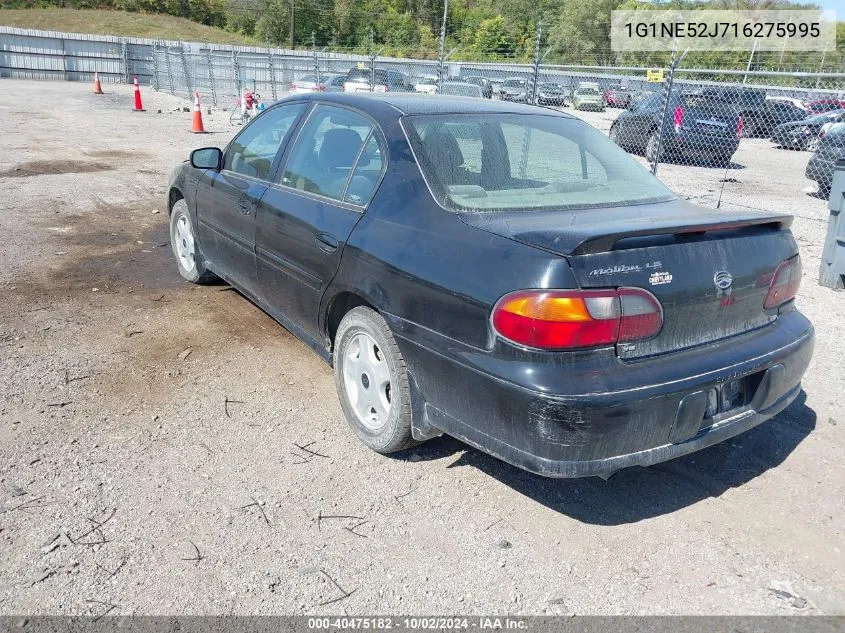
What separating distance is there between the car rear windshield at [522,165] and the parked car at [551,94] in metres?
15.5

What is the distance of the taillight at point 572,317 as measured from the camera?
98.7 inches

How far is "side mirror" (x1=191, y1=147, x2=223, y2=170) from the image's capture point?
4848 mm

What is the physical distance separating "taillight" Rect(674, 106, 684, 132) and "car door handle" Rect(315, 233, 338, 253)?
12408mm

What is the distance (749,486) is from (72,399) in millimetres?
3506

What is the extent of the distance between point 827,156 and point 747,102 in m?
8.18

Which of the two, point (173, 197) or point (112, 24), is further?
point (112, 24)

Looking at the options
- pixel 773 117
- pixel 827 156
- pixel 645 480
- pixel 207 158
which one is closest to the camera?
pixel 645 480

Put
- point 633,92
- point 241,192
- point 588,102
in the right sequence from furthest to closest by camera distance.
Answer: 1. point 588,102
2. point 633,92
3. point 241,192

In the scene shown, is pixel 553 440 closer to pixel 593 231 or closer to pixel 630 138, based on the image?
pixel 593 231

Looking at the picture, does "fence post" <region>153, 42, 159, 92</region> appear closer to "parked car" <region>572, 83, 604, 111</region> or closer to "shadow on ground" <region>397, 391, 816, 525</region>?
"parked car" <region>572, 83, 604, 111</region>

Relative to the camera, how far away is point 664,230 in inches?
106

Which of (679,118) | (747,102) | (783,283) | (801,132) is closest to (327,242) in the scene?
(783,283)

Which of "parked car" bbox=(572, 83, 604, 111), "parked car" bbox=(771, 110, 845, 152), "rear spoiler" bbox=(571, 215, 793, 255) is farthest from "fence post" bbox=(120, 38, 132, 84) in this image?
"rear spoiler" bbox=(571, 215, 793, 255)

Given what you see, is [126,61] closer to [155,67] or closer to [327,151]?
[155,67]
